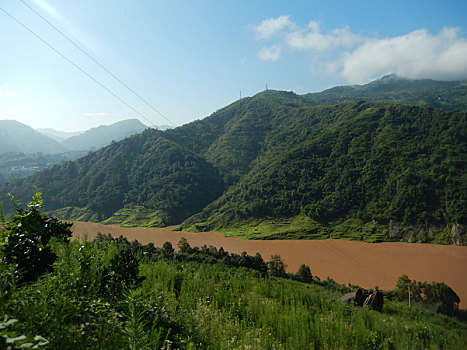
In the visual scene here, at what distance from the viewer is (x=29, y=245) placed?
125 inches

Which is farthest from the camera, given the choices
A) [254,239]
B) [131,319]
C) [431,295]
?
[254,239]

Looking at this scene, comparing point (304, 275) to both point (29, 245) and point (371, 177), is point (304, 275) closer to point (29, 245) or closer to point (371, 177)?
point (29, 245)

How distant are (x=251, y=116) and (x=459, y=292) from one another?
350 ft

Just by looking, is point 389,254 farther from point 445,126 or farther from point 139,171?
point 139,171

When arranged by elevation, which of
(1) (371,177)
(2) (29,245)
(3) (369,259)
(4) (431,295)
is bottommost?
(3) (369,259)

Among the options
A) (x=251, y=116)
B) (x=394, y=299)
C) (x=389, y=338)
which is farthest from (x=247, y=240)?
(x=251, y=116)

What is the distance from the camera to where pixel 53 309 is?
2.20 m

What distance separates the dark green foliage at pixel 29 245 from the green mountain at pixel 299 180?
Result: 53.3 metres

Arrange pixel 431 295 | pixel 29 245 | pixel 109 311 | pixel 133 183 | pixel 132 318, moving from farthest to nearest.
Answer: pixel 133 183, pixel 431 295, pixel 29 245, pixel 109 311, pixel 132 318

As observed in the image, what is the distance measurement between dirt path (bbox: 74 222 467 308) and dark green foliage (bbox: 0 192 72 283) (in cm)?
3781

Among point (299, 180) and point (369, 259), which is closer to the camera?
point (369, 259)

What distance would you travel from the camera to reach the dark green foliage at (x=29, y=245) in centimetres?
304

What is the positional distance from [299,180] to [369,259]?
32.4 meters

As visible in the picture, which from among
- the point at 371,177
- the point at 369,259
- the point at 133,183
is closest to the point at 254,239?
the point at 369,259
